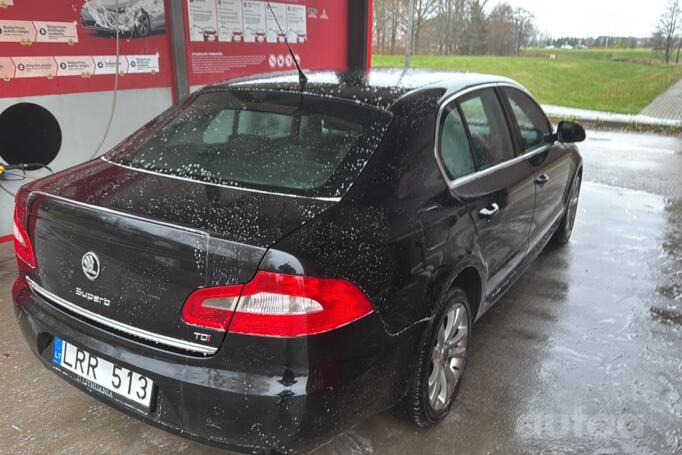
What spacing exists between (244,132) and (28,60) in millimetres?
2928

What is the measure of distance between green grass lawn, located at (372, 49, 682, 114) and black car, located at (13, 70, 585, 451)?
1472 cm

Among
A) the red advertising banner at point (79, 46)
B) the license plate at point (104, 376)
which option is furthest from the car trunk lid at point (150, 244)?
the red advertising banner at point (79, 46)

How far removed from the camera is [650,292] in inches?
158

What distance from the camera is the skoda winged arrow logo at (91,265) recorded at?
75.0 inches

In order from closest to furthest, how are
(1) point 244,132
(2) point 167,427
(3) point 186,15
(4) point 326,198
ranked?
(2) point 167,427, (4) point 326,198, (1) point 244,132, (3) point 186,15

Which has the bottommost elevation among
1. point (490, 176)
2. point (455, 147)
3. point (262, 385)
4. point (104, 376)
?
point (104, 376)

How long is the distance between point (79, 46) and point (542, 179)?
3856mm

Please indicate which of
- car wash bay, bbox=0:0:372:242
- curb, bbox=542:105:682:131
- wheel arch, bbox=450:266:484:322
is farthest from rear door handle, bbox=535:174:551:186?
curb, bbox=542:105:682:131

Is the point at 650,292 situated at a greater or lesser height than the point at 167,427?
lesser


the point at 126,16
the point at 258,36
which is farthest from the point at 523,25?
the point at 126,16

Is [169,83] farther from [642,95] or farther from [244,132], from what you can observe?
[642,95]

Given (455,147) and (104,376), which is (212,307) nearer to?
(104,376)

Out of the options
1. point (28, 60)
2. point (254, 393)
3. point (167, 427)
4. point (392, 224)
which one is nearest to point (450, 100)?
point (392, 224)

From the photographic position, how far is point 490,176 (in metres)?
2.84
